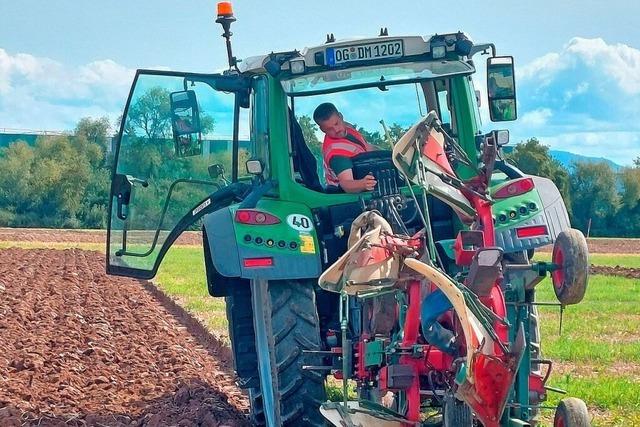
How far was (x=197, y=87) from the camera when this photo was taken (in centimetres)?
743

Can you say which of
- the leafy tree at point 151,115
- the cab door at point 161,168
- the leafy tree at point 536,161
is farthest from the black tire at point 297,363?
the leafy tree at point 536,161

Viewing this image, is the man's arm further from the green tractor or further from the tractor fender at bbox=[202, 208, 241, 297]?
the tractor fender at bbox=[202, 208, 241, 297]

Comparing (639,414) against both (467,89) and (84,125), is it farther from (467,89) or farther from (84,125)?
(84,125)

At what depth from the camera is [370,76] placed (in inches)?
266

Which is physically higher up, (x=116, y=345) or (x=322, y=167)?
(x=322, y=167)

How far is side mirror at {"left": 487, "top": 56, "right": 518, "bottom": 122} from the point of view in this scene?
696cm

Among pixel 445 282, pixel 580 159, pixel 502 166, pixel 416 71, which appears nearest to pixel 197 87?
pixel 416 71

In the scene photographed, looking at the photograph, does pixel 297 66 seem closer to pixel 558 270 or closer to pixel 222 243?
pixel 222 243

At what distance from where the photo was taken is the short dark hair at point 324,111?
6965mm

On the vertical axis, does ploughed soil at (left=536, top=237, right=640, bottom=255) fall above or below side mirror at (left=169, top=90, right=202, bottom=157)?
below

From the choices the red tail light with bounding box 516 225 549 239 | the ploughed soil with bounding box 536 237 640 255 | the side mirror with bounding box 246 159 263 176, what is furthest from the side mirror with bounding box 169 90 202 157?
the ploughed soil with bounding box 536 237 640 255

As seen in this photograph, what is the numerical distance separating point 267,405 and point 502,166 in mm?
2168

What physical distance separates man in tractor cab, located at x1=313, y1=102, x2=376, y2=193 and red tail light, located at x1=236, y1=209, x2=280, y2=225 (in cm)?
53

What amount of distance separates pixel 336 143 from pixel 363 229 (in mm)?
1348
